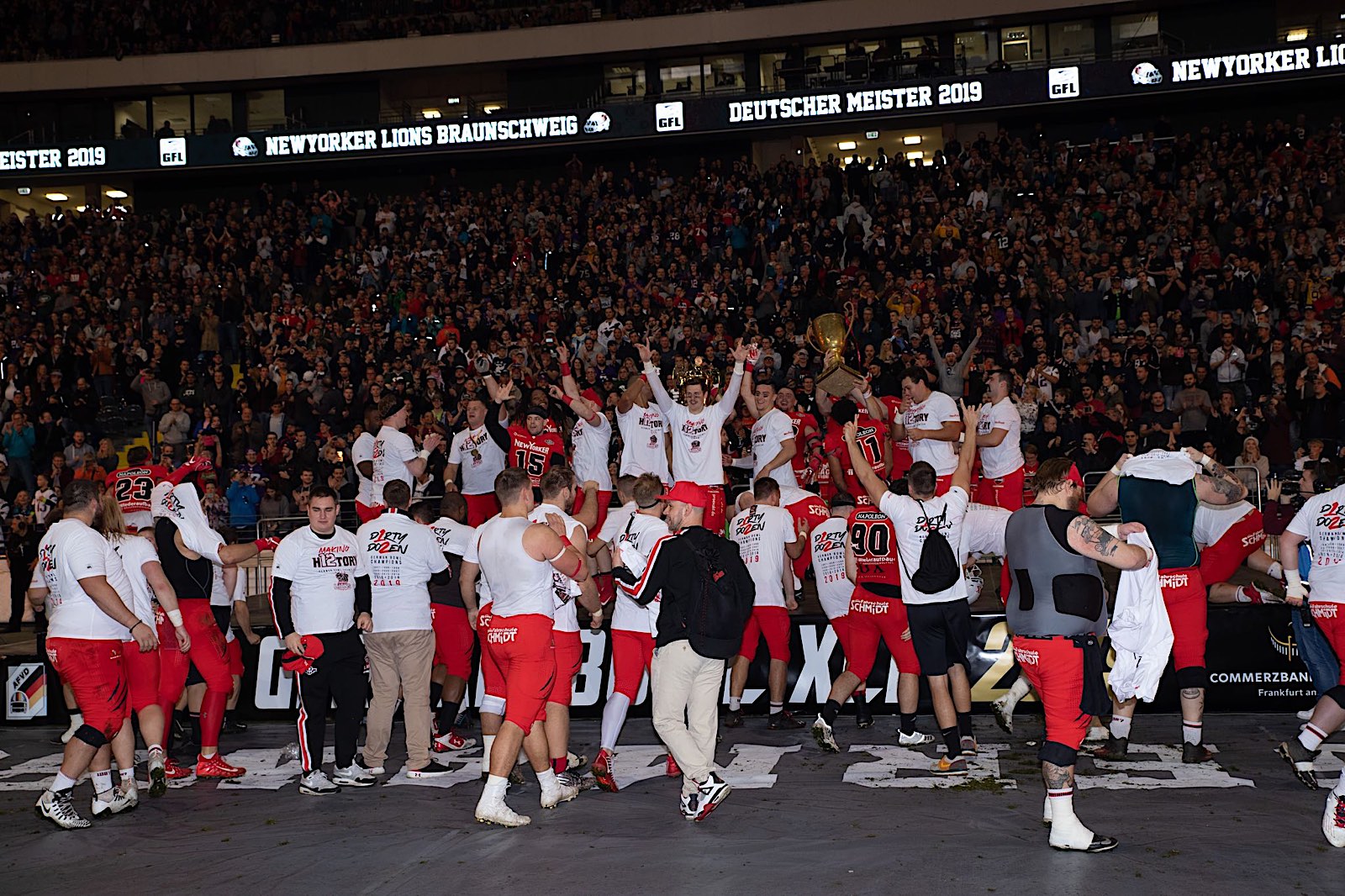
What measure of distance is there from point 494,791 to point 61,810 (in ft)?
9.80

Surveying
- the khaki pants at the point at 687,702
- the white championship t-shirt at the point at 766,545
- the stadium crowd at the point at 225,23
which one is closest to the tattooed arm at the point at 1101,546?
the khaki pants at the point at 687,702

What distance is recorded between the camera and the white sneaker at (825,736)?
32.3 ft

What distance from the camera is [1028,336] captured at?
1912cm

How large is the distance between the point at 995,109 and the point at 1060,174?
389cm

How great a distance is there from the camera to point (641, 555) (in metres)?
8.57

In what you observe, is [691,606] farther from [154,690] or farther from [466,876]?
[154,690]

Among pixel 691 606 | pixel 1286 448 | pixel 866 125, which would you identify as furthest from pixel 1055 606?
pixel 866 125

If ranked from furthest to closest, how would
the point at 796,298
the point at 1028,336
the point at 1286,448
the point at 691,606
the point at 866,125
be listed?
the point at 866,125 < the point at 796,298 < the point at 1028,336 < the point at 1286,448 < the point at 691,606

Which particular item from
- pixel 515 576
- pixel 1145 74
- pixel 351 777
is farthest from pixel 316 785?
pixel 1145 74

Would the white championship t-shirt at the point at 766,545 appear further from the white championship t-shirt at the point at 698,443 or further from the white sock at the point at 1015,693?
the white sock at the point at 1015,693

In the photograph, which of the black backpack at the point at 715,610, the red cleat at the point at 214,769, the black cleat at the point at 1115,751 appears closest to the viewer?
the black backpack at the point at 715,610

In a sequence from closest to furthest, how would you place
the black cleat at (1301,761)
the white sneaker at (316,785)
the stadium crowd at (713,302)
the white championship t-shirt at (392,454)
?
the black cleat at (1301,761) → the white sneaker at (316,785) → the white championship t-shirt at (392,454) → the stadium crowd at (713,302)

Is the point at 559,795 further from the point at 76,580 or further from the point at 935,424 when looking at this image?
the point at 935,424

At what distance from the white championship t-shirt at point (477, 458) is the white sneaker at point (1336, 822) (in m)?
8.52
